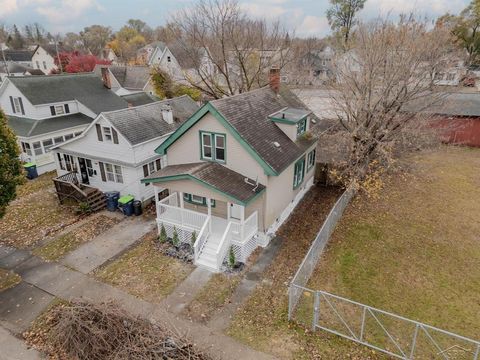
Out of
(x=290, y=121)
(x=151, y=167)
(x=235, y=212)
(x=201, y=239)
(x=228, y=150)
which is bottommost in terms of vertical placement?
(x=201, y=239)

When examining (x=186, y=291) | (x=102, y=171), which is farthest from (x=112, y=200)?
(x=186, y=291)

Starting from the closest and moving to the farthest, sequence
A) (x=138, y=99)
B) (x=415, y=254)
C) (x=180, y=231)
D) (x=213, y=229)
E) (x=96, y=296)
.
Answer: (x=96, y=296), (x=415, y=254), (x=213, y=229), (x=180, y=231), (x=138, y=99)

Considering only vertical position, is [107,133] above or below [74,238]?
above

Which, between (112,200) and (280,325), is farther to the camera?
(112,200)

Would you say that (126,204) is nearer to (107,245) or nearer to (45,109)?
(107,245)

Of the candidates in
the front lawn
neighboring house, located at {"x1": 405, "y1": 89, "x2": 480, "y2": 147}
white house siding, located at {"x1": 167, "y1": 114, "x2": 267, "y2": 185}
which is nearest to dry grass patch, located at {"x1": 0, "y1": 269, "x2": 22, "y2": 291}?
white house siding, located at {"x1": 167, "y1": 114, "x2": 267, "y2": 185}

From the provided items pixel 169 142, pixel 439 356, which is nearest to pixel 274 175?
pixel 169 142

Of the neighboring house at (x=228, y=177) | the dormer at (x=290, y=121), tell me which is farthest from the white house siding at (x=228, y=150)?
the dormer at (x=290, y=121)

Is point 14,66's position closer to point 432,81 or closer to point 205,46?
point 205,46
